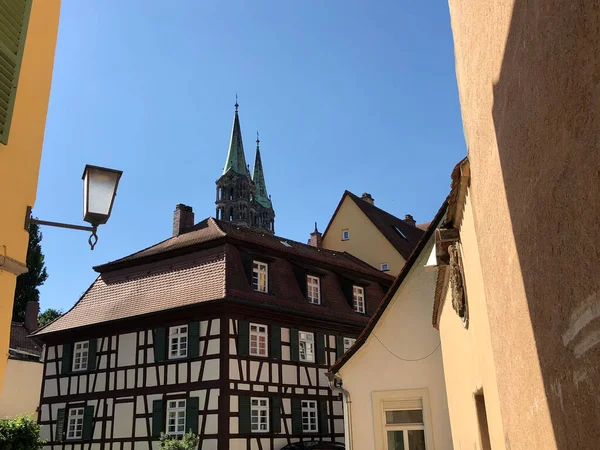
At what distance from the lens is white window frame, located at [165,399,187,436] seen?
1995 cm

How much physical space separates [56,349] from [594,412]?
24.6 meters

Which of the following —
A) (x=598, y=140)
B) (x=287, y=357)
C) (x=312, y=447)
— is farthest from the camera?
(x=287, y=357)

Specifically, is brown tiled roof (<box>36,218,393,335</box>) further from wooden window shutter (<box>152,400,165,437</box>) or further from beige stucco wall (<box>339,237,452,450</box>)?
beige stucco wall (<box>339,237,452,450</box>)

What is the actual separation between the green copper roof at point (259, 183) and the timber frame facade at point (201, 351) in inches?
2370

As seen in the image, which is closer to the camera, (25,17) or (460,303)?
Answer: (25,17)

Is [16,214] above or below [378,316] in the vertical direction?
below

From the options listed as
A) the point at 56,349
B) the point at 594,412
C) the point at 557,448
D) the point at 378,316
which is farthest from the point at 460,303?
the point at 56,349

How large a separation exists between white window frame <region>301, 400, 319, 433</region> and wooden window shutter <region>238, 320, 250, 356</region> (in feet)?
10.2

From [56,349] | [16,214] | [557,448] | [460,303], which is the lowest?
[557,448]

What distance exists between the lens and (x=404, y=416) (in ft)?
41.9

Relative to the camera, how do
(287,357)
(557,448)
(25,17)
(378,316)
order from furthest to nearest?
(287,357), (378,316), (25,17), (557,448)

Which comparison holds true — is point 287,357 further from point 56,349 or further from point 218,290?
point 56,349

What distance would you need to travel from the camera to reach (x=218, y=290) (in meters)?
20.8

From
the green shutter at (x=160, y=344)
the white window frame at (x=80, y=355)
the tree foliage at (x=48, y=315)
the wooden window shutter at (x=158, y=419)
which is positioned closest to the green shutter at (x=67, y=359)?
the white window frame at (x=80, y=355)
